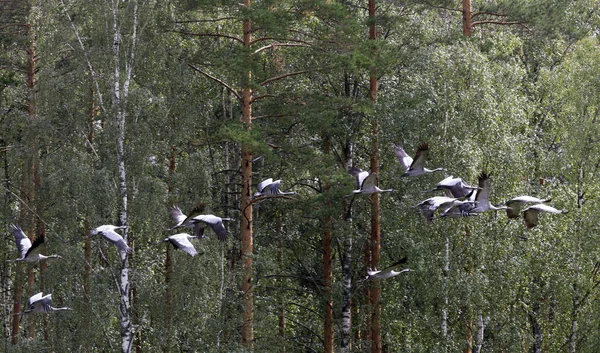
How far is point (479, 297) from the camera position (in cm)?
1962

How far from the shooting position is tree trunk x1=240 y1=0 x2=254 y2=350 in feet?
64.1

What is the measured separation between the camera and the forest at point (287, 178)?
19.3 meters

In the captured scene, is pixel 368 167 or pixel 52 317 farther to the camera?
pixel 368 167

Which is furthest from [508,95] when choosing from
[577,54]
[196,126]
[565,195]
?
[196,126]

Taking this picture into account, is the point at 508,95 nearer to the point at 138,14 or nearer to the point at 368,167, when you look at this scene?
the point at 368,167

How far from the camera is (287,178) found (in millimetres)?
23062

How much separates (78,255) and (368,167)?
7.60 meters

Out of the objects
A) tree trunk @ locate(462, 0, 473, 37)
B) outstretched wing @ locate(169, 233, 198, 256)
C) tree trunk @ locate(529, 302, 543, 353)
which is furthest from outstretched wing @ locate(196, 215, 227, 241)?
tree trunk @ locate(462, 0, 473, 37)

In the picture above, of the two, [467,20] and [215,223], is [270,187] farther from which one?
[467,20]

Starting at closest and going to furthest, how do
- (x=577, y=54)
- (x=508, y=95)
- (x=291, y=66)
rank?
(x=508, y=95) → (x=291, y=66) → (x=577, y=54)

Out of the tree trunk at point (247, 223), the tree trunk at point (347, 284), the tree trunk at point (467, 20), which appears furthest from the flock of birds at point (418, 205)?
the tree trunk at point (467, 20)

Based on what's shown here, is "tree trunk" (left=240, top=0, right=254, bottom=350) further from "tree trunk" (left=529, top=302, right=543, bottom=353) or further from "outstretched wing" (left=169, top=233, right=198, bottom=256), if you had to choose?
"tree trunk" (left=529, top=302, right=543, bottom=353)

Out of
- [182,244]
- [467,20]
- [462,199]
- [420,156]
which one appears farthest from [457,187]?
[467,20]

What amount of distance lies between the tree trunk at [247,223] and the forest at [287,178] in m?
0.05
